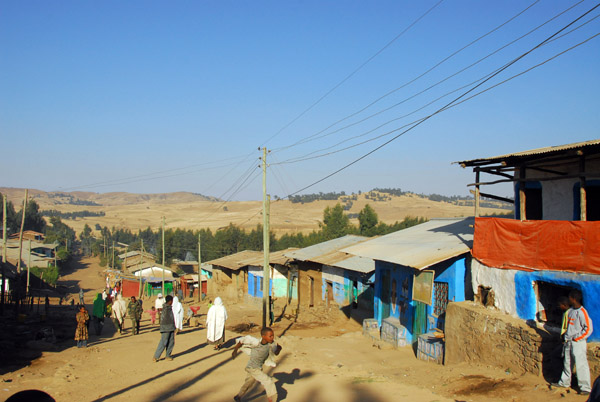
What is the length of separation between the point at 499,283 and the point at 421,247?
14.3 ft

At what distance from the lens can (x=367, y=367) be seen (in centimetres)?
1291

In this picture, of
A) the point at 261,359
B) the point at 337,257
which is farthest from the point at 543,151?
the point at 337,257

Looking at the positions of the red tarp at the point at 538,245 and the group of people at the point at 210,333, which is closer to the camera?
the group of people at the point at 210,333

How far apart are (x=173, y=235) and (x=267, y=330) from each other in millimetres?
80687

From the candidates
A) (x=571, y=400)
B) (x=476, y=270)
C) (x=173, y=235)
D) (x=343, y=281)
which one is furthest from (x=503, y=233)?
(x=173, y=235)

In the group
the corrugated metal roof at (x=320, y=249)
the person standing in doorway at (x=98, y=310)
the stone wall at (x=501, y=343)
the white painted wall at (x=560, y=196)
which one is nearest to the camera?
the stone wall at (x=501, y=343)

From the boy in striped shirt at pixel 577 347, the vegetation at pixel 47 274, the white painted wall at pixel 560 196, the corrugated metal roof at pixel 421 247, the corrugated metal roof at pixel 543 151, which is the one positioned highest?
the corrugated metal roof at pixel 543 151

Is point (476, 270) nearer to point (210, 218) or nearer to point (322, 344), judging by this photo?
point (322, 344)

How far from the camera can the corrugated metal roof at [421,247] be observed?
523 inches

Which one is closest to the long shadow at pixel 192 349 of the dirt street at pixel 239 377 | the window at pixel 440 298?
the dirt street at pixel 239 377

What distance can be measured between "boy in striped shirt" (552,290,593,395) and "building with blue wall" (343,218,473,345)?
4.44 metres

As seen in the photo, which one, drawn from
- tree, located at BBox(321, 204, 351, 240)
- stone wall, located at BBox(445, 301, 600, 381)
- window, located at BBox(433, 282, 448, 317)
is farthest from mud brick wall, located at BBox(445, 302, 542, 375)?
tree, located at BBox(321, 204, 351, 240)

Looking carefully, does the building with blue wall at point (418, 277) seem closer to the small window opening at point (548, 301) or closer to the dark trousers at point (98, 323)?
the small window opening at point (548, 301)

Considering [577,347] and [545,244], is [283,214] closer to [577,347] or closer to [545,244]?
[545,244]
